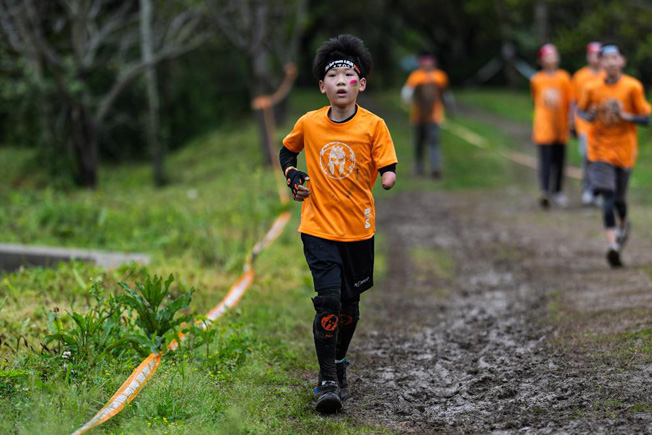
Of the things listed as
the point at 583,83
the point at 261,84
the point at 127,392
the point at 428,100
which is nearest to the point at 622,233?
the point at 583,83

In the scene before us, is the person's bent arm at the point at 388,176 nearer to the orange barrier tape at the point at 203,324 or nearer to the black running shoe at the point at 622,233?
the orange barrier tape at the point at 203,324

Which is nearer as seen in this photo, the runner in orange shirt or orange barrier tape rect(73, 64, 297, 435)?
orange barrier tape rect(73, 64, 297, 435)

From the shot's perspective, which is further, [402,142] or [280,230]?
[402,142]

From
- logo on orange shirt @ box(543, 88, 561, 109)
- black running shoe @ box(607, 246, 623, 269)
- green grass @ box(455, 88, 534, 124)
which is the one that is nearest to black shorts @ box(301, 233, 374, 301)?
black running shoe @ box(607, 246, 623, 269)

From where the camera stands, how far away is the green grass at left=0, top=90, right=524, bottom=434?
14.6 feet

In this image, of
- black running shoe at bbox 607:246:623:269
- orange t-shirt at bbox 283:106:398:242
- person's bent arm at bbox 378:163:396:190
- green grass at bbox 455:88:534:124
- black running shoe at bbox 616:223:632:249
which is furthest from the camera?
green grass at bbox 455:88:534:124

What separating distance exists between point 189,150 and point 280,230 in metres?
13.9

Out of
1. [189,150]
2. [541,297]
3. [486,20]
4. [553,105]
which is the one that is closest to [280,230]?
[541,297]

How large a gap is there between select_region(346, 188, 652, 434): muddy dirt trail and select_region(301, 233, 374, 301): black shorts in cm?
70

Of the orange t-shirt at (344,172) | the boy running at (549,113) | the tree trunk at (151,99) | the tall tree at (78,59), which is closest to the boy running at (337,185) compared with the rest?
the orange t-shirt at (344,172)

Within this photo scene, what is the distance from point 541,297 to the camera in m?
7.45

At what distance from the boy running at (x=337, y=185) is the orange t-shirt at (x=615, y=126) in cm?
401

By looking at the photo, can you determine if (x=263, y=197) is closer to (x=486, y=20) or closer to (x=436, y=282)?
(x=436, y=282)

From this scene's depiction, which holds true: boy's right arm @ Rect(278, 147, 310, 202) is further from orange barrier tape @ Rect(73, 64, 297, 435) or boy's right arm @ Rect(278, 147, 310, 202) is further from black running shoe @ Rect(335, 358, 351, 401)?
orange barrier tape @ Rect(73, 64, 297, 435)
